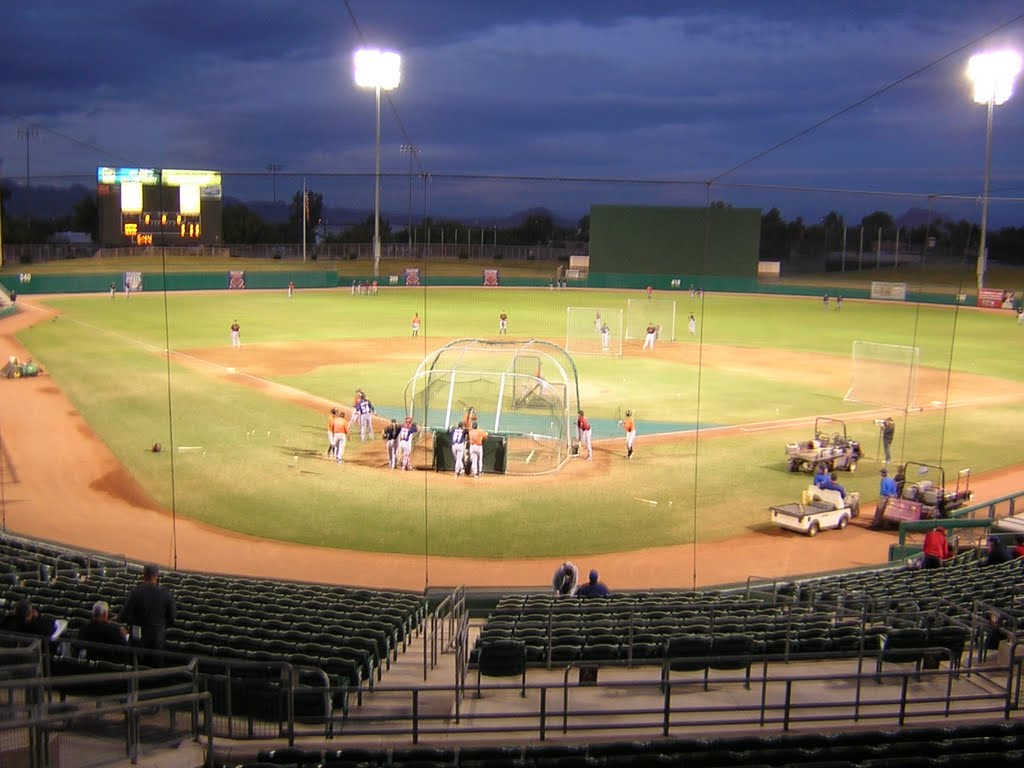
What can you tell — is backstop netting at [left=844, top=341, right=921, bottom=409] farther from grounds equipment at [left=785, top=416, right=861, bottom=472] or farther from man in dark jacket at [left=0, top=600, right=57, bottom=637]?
man in dark jacket at [left=0, top=600, right=57, bottom=637]

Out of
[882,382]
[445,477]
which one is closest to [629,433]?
[445,477]

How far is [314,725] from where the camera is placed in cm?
780

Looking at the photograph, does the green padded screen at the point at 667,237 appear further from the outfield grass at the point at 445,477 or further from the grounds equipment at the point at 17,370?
the grounds equipment at the point at 17,370

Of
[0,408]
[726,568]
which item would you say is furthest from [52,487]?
[726,568]

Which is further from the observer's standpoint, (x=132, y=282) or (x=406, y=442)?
(x=132, y=282)

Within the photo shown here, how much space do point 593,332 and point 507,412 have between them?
20.9 metres

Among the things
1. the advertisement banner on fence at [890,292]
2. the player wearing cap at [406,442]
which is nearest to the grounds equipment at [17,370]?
the player wearing cap at [406,442]

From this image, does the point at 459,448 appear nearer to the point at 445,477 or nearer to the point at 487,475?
the point at 445,477

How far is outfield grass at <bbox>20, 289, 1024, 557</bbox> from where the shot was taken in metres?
18.6

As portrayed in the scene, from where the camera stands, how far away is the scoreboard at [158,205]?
1792 cm

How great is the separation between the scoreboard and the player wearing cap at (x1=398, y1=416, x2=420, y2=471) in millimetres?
6053

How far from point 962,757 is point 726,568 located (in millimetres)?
10359

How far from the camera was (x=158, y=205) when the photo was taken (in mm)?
17969

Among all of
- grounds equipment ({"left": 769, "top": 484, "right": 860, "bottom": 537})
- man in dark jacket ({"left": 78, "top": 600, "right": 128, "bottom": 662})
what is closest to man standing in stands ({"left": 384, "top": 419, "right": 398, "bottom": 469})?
grounds equipment ({"left": 769, "top": 484, "right": 860, "bottom": 537})
